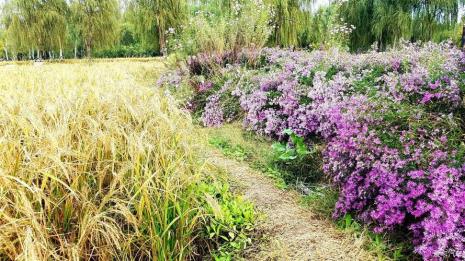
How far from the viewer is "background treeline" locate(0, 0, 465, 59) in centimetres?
770

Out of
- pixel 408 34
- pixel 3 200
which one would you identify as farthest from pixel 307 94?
pixel 408 34

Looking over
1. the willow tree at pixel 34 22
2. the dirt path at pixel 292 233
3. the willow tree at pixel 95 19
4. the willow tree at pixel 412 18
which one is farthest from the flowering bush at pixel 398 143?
the willow tree at pixel 34 22

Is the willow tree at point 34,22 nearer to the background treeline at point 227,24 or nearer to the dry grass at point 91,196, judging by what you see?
the background treeline at point 227,24

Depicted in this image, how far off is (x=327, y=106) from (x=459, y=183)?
1.44 metres

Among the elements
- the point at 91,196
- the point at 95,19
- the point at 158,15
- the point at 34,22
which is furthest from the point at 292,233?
the point at 34,22

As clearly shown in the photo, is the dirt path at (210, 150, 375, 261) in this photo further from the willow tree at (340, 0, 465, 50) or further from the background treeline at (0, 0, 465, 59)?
the willow tree at (340, 0, 465, 50)

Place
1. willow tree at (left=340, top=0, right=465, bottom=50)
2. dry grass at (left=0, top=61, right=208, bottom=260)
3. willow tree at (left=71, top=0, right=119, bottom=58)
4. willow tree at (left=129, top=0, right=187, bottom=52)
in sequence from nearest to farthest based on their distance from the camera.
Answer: dry grass at (left=0, top=61, right=208, bottom=260) → willow tree at (left=340, top=0, right=465, bottom=50) → willow tree at (left=129, top=0, right=187, bottom=52) → willow tree at (left=71, top=0, right=119, bottom=58)

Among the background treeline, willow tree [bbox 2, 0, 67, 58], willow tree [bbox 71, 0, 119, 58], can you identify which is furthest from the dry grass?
willow tree [bbox 2, 0, 67, 58]

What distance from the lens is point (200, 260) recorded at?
7.02 feet

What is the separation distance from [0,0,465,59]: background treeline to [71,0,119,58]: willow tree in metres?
0.05

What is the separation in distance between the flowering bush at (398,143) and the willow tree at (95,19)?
799 inches

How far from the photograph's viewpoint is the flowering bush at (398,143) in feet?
6.34

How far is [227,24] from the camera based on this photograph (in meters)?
7.64

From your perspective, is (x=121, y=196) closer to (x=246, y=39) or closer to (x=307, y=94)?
(x=307, y=94)
